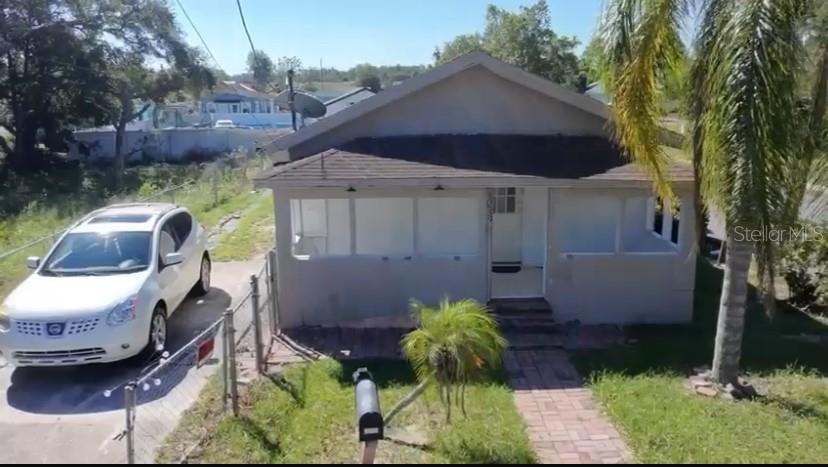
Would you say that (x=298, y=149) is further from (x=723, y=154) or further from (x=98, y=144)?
(x=98, y=144)

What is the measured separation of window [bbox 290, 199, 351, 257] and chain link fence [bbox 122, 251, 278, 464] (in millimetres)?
3929

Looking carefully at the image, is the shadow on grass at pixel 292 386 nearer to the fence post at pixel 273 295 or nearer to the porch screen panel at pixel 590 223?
the fence post at pixel 273 295

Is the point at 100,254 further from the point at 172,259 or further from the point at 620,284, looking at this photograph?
the point at 620,284

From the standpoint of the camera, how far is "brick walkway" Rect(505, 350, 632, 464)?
6.64 m

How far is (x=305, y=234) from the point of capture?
553 inches

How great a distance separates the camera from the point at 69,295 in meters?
8.57

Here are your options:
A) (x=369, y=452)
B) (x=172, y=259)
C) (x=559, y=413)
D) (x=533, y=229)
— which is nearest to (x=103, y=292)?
(x=172, y=259)

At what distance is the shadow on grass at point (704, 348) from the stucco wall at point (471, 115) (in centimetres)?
383

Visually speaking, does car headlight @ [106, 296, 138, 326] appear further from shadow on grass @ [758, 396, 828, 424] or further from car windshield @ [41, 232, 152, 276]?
shadow on grass @ [758, 396, 828, 424]

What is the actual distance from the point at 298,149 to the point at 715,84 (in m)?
7.28

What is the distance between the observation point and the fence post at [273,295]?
10.5 m

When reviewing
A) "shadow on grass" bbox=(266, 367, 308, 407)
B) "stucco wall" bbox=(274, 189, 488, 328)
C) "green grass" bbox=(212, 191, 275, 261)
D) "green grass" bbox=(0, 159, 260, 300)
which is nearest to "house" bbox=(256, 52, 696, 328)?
"stucco wall" bbox=(274, 189, 488, 328)

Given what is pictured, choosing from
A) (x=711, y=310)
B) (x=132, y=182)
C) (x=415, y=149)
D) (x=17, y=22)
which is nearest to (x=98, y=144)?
(x=17, y=22)

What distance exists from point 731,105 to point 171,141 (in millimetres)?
45779
